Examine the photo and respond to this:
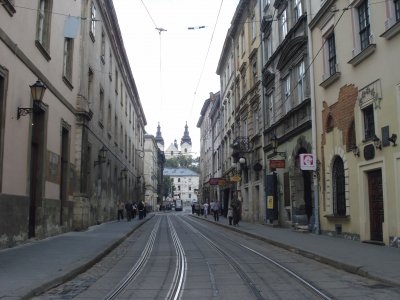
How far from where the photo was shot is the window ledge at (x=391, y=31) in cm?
1249

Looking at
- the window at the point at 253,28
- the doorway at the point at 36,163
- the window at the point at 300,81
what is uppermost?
the window at the point at 253,28

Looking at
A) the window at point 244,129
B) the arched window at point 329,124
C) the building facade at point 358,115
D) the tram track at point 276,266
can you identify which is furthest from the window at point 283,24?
the tram track at point 276,266

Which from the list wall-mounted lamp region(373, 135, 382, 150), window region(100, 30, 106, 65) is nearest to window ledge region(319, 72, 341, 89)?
wall-mounted lamp region(373, 135, 382, 150)

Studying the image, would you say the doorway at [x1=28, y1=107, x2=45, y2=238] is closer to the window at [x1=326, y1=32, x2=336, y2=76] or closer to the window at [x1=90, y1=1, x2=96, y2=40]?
the window at [x1=90, y1=1, x2=96, y2=40]

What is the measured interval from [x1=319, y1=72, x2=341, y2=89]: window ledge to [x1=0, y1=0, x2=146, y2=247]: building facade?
9.13 meters

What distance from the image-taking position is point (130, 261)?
11695 mm

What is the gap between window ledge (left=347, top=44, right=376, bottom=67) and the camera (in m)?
14.0

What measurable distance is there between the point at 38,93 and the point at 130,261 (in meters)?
5.21

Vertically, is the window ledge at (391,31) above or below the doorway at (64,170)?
above

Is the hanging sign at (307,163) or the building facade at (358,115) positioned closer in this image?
the building facade at (358,115)

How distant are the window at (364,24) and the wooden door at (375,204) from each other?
394 centimetres

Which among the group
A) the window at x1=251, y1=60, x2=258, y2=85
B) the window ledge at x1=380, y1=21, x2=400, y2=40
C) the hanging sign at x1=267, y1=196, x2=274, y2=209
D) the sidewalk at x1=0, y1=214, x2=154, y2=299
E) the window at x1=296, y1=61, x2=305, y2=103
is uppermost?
the window at x1=251, y1=60, x2=258, y2=85

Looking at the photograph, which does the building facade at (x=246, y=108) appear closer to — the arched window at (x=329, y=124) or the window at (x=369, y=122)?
the arched window at (x=329, y=124)

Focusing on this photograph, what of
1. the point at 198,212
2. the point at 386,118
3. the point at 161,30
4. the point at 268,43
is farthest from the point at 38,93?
the point at 198,212
